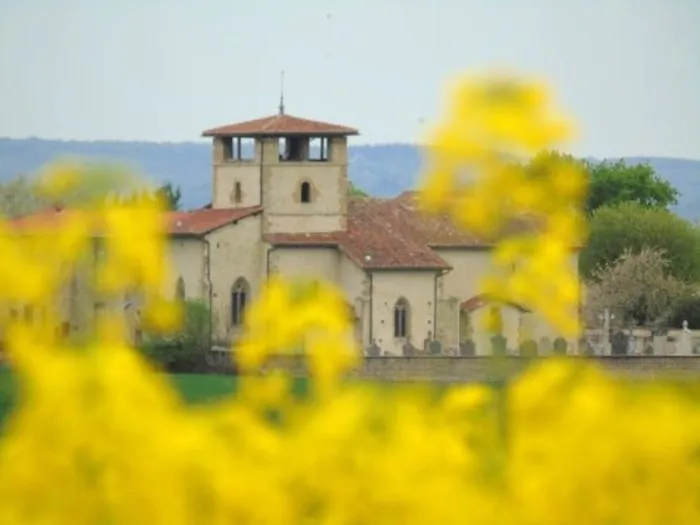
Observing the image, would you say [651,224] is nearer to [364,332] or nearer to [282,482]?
[364,332]

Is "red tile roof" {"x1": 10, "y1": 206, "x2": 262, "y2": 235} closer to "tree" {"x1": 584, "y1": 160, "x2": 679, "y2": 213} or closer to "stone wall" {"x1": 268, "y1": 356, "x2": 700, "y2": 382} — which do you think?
"stone wall" {"x1": 268, "y1": 356, "x2": 700, "y2": 382}

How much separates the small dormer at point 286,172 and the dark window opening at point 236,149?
0.08ft

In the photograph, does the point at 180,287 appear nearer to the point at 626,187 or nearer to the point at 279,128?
the point at 279,128

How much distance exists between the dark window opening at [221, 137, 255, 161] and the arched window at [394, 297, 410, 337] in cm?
561

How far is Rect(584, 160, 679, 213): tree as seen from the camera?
97625 mm

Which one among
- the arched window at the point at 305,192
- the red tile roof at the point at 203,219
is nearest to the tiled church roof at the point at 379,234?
the red tile roof at the point at 203,219

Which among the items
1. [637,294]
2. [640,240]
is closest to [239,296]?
[637,294]

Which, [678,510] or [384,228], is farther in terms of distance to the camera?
[384,228]

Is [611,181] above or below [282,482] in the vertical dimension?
above

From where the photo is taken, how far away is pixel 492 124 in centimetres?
1128

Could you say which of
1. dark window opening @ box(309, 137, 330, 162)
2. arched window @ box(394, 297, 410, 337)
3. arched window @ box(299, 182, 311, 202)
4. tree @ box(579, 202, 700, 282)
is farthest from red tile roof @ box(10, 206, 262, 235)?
tree @ box(579, 202, 700, 282)

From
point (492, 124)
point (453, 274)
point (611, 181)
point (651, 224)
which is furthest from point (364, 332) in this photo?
point (492, 124)

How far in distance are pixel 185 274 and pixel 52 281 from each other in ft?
165

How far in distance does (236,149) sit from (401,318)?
22.3 feet
